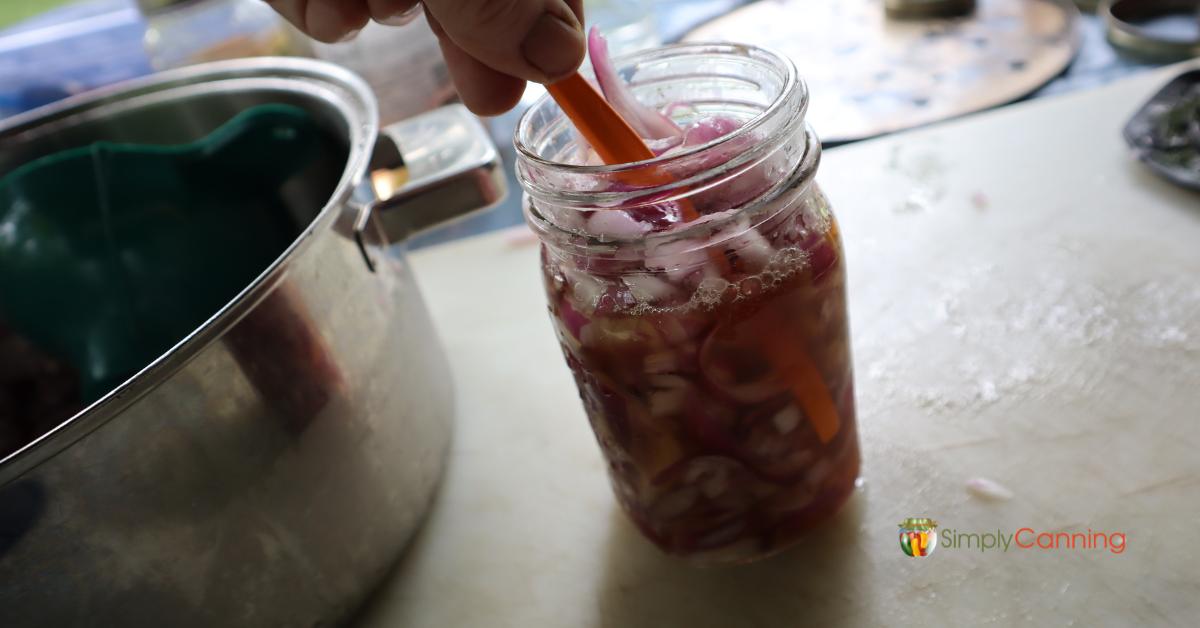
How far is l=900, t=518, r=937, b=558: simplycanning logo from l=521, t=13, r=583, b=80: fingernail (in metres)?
0.31

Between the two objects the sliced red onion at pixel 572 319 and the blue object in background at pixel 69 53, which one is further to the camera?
the blue object in background at pixel 69 53

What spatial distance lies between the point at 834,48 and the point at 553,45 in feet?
2.47

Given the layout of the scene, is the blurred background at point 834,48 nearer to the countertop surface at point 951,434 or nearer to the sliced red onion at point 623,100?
the countertop surface at point 951,434

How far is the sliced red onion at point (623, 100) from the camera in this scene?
418 millimetres

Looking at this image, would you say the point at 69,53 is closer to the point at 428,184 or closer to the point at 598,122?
A: the point at 428,184

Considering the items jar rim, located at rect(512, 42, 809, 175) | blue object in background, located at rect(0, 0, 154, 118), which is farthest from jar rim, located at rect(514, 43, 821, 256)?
blue object in background, located at rect(0, 0, 154, 118)

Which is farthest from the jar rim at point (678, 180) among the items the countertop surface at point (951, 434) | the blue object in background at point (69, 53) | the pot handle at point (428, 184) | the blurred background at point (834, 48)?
the blue object in background at point (69, 53)

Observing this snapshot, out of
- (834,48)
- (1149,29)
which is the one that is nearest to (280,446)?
(834,48)

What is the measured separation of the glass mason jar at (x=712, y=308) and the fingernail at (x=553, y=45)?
0.15ft

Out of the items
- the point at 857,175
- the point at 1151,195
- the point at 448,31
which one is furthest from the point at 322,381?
the point at 1151,195

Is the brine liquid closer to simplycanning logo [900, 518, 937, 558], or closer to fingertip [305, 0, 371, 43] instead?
Answer: simplycanning logo [900, 518, 937, 558]

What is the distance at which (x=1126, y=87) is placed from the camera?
76cm

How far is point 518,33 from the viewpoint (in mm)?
329

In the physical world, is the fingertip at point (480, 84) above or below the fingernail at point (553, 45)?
below
